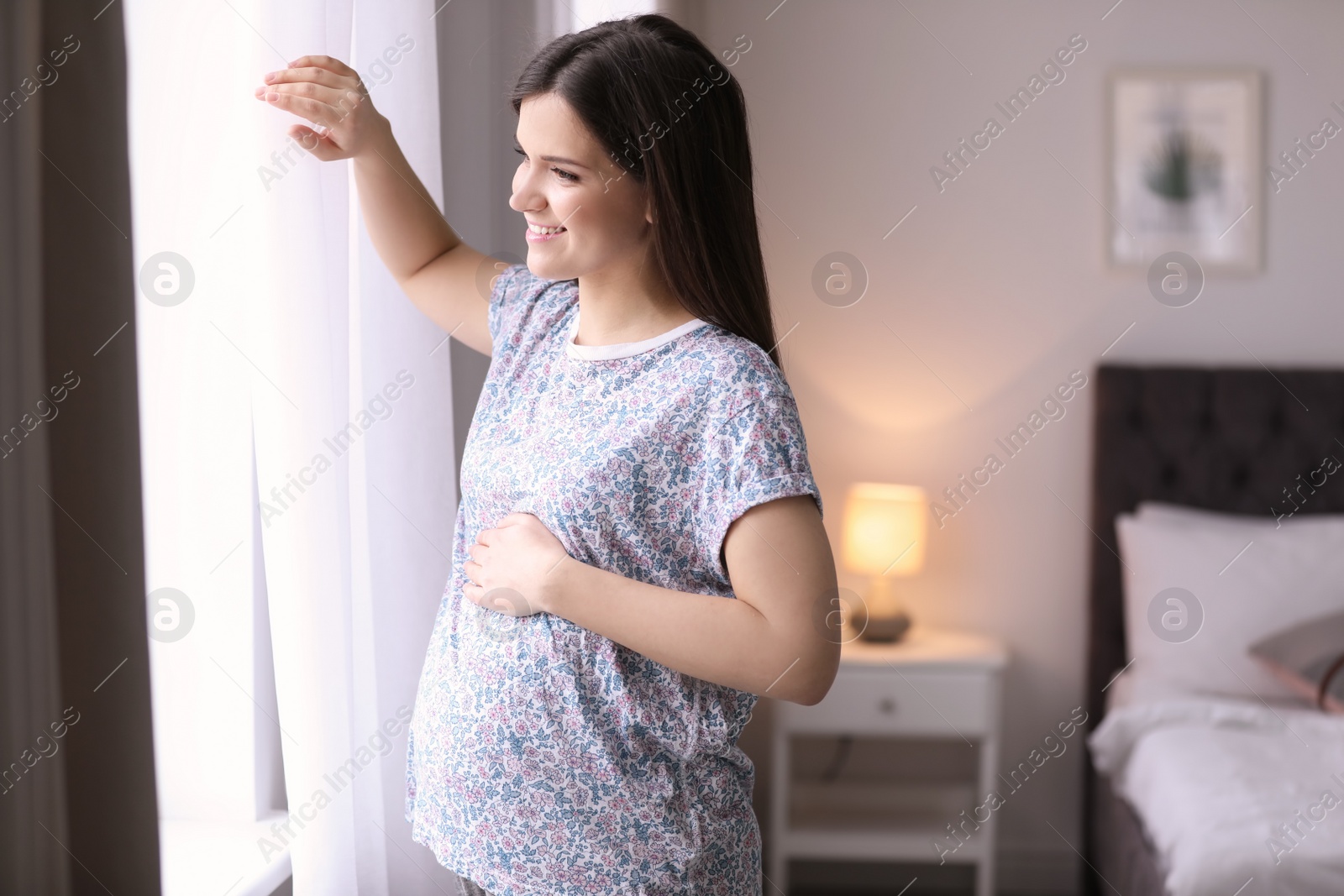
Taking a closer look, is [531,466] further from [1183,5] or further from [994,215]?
[1183,5]

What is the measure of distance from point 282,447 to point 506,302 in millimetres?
279

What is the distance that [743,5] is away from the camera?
2797 millimetres

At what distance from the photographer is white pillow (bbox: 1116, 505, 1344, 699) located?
245 cm

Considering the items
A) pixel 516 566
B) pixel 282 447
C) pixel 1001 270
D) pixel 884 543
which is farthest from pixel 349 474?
pixel 1001 270

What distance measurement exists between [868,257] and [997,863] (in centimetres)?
173

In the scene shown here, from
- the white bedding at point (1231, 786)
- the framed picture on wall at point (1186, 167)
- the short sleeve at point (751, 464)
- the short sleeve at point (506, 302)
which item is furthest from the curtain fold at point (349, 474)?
the framed picture on wall at point (1186, 167)

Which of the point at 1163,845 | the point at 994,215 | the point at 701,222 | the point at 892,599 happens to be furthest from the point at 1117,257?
the point at 701,222

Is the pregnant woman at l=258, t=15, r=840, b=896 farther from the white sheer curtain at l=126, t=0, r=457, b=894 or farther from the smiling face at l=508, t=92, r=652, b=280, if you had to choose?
the white sheer curtain at l=126, t=0, r=457, b=894

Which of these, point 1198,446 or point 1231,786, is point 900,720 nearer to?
point 1231,786

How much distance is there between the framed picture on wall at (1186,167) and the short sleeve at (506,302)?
7.14ft

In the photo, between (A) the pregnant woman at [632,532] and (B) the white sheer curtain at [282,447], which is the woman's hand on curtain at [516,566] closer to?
(A) the pregnant woman at [632,532]

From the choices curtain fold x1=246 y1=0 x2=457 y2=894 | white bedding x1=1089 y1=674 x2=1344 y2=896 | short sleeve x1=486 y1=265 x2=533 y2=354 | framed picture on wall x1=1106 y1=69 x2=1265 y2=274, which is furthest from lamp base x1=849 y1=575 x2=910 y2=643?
short sleeve x1=486 y1=265 x2=533 y2=354

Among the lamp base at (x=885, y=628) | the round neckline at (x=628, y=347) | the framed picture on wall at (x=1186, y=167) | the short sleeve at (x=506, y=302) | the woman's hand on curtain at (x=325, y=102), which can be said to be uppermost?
the framed picture on wall at (x=1186, y=167)

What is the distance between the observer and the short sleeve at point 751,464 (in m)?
0.86
